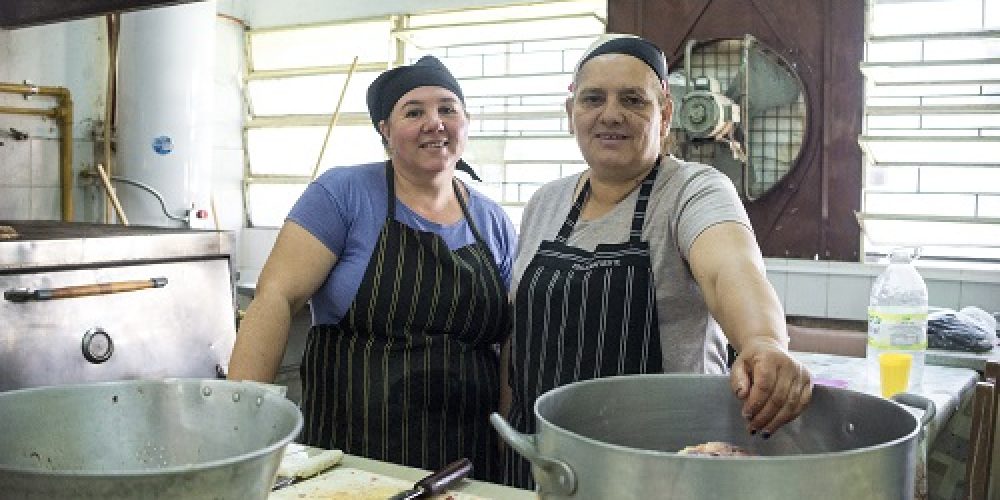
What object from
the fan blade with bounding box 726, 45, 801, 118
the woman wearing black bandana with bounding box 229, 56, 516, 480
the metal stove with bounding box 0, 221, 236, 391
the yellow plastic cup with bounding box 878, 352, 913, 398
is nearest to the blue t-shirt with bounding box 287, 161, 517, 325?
the woman wearing black bandana with bounding box 229, 56, 516, 480

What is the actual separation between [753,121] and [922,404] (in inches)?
135

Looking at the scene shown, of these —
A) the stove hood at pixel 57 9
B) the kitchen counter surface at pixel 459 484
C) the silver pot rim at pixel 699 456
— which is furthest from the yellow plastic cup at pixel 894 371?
the stove hood at pixel 57 9

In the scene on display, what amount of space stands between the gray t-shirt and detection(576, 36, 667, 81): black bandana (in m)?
0.19

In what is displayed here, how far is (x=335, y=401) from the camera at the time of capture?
203 centimetres

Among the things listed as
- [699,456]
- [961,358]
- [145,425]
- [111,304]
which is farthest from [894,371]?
[111,304]

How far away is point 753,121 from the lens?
4.20 meters

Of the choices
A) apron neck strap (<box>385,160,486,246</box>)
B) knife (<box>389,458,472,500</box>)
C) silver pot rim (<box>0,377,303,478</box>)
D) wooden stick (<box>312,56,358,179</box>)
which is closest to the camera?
silver pot rim (<box>0,377,303,478</box>)

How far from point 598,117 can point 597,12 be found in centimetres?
335

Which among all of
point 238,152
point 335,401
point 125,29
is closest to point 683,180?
point 335,401

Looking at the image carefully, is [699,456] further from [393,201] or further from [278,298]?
[393,201]

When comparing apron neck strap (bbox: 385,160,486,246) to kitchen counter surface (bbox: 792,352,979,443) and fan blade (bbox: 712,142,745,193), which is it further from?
fan blade (bbox: 712,142,745,193)

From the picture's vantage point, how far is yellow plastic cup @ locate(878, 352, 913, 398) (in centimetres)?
247

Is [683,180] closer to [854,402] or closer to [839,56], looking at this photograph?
[854,402]

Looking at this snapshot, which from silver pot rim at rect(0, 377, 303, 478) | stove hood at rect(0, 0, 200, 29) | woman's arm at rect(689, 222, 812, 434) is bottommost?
silver pot rim at rect(0, 377, 303, 478)
